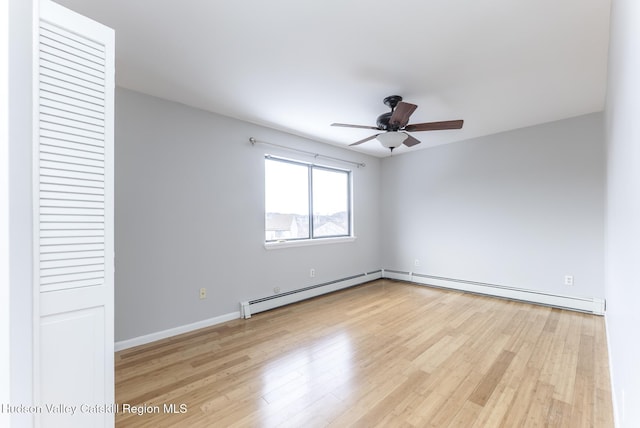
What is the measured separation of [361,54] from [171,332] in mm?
3092

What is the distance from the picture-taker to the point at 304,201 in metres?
4.15

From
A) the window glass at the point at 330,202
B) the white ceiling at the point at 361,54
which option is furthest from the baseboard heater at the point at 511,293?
the white ceiling at the point at 361,54

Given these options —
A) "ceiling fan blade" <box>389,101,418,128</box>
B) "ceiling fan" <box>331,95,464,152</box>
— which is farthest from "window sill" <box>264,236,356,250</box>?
"ceiling fan blade" <box>389,101,418,128</box>

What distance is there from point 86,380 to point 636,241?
2.02 metres

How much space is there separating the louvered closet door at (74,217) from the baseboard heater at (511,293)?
4428 mm

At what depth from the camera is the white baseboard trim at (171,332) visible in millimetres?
2500

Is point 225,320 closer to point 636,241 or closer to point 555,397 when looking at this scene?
point 555,397

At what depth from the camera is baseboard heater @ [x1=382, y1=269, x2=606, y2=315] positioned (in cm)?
328

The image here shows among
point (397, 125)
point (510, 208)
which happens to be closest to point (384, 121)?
point (397, 125)

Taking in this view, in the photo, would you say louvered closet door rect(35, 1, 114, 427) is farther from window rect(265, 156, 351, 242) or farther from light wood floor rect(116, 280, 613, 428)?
window rect(265, 156, 351, 242)

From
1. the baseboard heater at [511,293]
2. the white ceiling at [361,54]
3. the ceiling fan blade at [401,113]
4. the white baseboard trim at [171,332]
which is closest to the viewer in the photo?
the white ceiling at [361,54]

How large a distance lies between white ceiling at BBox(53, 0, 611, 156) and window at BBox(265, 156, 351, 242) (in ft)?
3.11
